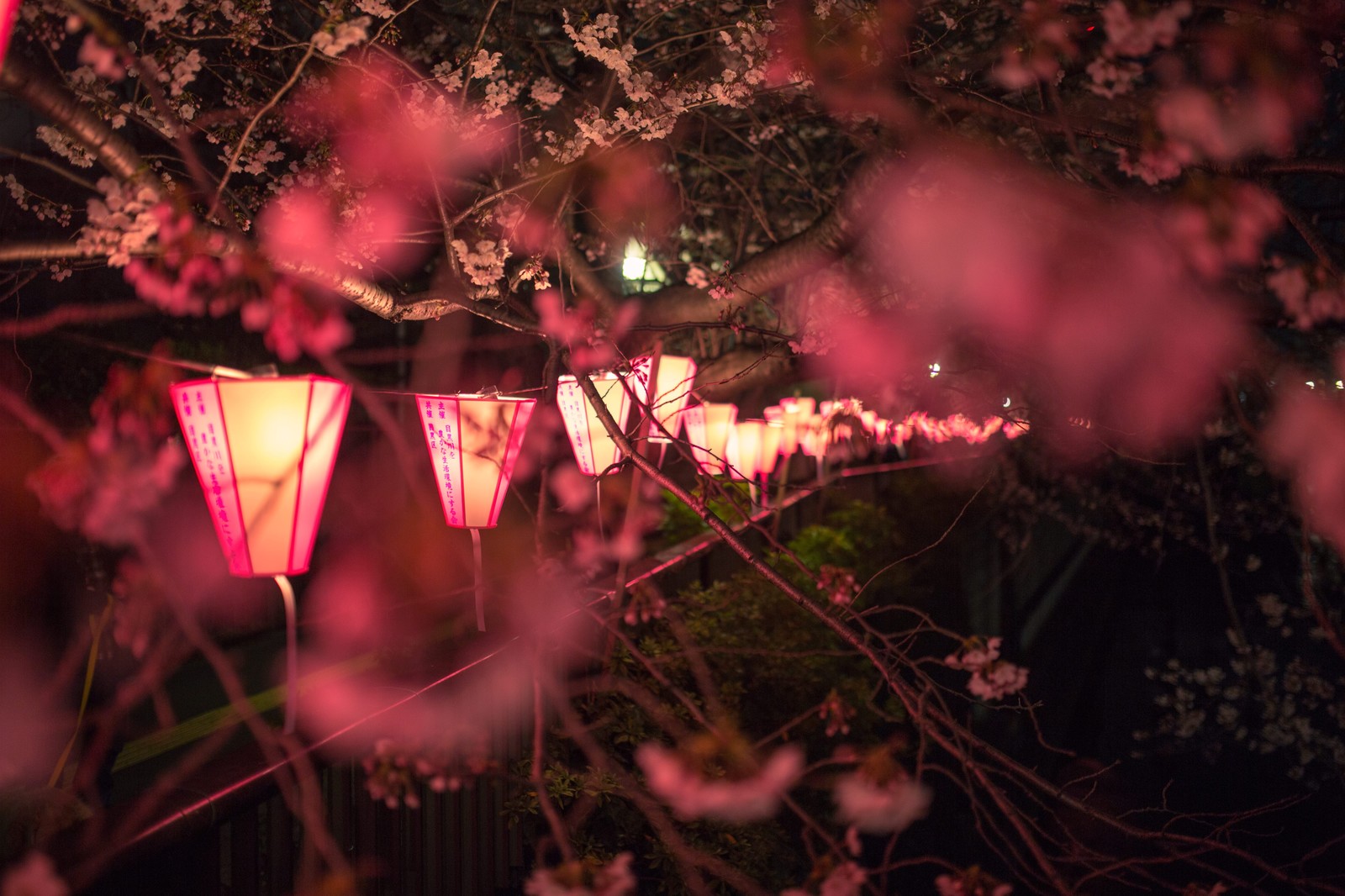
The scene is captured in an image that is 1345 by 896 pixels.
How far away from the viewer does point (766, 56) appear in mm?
6082

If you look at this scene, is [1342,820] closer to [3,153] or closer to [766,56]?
[766,56]

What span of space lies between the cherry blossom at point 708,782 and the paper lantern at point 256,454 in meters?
2.08

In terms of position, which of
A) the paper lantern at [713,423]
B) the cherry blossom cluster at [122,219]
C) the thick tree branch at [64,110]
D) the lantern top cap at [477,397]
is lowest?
the paper lantern at [713,423]

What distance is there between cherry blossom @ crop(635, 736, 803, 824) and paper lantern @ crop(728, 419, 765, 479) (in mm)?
4374

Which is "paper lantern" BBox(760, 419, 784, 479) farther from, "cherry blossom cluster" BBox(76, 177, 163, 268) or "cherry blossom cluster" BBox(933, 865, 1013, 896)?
"cherry blossom cluster" BBox(76, 177, 163, 268)

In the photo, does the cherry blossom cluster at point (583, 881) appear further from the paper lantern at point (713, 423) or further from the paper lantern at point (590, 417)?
the paper lantern at point (713, 423)

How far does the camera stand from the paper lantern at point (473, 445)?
4652 mm

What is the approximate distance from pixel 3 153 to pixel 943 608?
13861mm

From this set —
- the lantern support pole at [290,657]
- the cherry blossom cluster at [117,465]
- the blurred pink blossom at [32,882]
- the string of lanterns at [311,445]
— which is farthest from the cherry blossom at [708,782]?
the cherry blossom cluster at [117,465]

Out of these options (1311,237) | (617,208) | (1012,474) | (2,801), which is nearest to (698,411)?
(617,208)

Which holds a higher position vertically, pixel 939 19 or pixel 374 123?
pixel 939 19

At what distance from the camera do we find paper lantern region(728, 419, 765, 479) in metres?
9.38

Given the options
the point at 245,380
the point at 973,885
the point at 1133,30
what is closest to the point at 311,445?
the point at 245,380

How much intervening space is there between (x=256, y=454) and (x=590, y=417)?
2.72 metres
